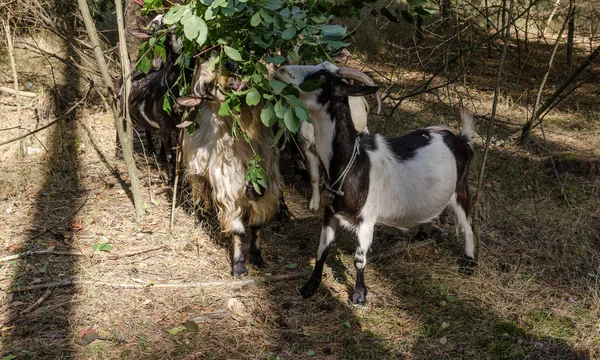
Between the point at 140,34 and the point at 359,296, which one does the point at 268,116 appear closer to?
the point at 140,34

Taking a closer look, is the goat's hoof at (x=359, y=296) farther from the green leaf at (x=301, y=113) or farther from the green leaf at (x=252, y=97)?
the green leaf at (x=252, y=97)

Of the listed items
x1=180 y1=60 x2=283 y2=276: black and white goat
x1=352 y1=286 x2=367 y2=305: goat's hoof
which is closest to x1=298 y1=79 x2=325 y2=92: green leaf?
x1=180 y1=60 x2=283 y2=276: black and white goat

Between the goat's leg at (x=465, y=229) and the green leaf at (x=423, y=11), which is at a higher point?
the green leaf at (x=423, y=11)

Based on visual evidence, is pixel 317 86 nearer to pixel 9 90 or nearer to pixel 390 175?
pixel 390 175

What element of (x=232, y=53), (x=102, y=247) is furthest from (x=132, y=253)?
(x=232, y=53)

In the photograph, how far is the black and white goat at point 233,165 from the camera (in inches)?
169

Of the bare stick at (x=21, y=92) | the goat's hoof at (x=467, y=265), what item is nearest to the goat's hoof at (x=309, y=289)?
the goat's hoof at (x=467, y=265)

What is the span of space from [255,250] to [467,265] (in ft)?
5.78

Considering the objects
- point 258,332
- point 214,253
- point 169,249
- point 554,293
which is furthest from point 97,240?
point 554,293

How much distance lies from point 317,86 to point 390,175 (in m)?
1.15

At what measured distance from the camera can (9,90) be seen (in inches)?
310

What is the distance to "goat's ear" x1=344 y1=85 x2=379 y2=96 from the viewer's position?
363cm

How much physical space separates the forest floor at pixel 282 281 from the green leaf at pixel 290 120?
147 cm

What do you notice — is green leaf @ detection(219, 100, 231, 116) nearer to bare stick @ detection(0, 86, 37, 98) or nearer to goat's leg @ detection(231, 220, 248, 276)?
goat's leg @ detection(231, 220, 248, 276)
